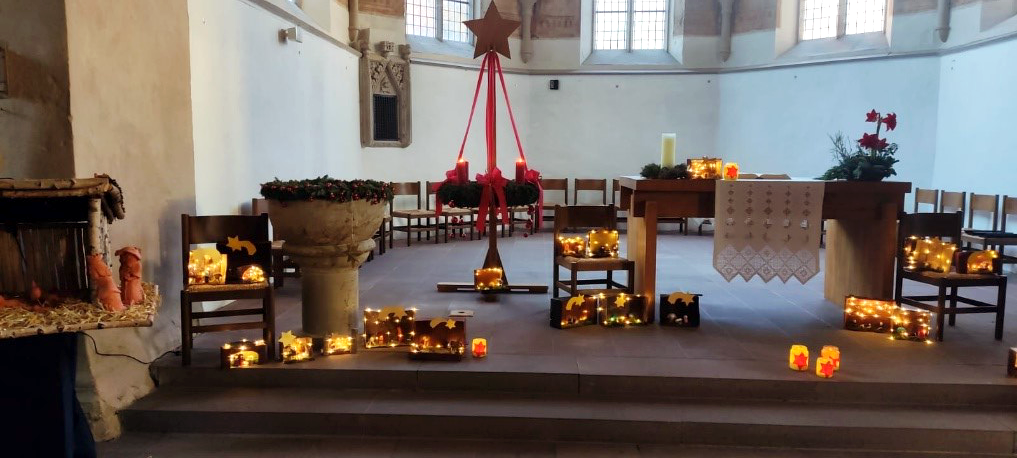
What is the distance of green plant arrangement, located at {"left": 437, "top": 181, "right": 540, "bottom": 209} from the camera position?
5484 mm

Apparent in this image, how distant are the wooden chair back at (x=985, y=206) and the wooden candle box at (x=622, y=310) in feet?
15.6

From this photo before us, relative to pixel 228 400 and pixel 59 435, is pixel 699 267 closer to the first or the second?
pixel 228 400

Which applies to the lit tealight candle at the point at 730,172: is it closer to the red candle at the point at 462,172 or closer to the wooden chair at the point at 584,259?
the wooden chair at the point at 584,259

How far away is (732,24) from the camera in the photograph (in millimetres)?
10805

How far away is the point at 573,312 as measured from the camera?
4.88 m

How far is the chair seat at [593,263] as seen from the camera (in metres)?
4.99

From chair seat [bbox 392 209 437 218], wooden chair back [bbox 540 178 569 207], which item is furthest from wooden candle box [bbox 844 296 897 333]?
wooden chair back [bbox 540 178 569 207]

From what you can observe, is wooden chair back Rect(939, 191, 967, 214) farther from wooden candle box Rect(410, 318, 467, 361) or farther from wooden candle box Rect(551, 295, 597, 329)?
wooden candle box Rect(410, 318, 467, 361)

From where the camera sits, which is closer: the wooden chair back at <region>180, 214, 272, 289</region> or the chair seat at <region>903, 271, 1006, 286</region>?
the wooden chair back at <region>180, 214, 272, 289</region>

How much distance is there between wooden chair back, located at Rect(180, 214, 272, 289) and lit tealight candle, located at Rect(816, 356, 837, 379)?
3239 millimetres

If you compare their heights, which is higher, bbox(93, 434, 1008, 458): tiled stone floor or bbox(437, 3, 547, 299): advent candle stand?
bbox(437, 3, 547, 299): advent candle stand

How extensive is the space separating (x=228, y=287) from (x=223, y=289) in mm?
34

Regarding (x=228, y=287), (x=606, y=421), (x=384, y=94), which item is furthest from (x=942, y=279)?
(x=384, y=94)

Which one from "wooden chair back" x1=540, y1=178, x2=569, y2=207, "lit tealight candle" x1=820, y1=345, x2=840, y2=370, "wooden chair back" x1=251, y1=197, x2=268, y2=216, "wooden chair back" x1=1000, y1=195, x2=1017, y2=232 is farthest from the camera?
"wooden chair back" x1=540, y1=178, x2=569, y2=207
